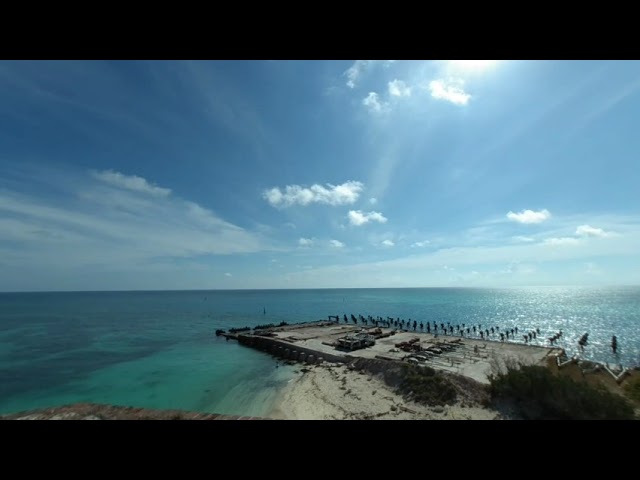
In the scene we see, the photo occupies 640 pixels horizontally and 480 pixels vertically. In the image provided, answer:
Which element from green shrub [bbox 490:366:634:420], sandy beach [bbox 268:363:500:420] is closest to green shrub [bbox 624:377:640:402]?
green shrub [bbox 490:366:634:420]

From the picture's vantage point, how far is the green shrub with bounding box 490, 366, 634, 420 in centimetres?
1041

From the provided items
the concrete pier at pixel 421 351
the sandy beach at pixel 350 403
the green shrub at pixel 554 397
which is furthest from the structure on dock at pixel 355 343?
the green shrub at pixel 554 397

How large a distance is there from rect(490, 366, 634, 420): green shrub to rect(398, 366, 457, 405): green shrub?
2368 millimetres

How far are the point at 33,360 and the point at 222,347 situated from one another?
20026 millimetres

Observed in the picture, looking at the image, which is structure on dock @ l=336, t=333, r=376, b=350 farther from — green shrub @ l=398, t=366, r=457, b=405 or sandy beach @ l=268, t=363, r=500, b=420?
green shrub @ l=398, t=366, r=457, b=405

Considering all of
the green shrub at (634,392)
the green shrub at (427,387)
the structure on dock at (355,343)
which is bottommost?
the green shrub at (427,387)

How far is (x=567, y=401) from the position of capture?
11.3 metres

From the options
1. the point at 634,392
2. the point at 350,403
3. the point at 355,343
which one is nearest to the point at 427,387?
the point at 350,403

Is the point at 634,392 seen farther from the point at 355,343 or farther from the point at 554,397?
the point at 355,343

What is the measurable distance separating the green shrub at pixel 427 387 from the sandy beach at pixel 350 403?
1.84ft

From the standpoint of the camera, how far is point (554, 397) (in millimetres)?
12297

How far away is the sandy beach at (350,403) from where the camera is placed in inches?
648

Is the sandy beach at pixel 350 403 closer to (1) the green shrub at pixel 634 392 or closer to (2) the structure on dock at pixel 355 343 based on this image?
(1) the green shrub at pixel 634 392

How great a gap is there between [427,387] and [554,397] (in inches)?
300
